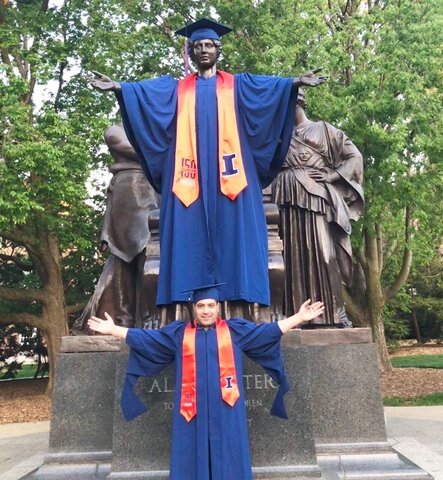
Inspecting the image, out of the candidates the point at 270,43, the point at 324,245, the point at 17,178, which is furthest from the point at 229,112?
the point at 270,43

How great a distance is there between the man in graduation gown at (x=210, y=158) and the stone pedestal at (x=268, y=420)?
700 mm

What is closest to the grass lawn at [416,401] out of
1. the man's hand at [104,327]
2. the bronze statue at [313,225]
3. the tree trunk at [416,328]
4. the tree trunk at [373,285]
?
the tree trunk at [373,285]

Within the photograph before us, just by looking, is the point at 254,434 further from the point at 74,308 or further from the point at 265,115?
the point at 74,308

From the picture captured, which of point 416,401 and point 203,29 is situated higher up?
point 203,29

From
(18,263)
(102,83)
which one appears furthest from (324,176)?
(18,263)

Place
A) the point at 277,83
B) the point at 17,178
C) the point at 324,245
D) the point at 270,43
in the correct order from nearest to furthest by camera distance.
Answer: the point at 277,83
the point at 324,245
the point at 17,178
the point at 270,43

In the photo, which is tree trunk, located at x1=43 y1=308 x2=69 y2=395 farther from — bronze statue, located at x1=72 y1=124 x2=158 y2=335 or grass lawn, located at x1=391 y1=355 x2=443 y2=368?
grass lawn, located at x1=391 y1=355 x2=443 y2=368

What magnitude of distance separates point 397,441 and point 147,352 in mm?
4485

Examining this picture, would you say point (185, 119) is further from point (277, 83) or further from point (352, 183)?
point (352, 183)

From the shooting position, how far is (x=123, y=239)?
19.9 feet

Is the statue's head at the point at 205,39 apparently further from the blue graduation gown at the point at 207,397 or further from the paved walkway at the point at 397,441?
the paved walkway at the point at 397,441

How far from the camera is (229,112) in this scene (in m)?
4.47

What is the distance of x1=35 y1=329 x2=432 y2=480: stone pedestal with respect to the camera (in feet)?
14.1

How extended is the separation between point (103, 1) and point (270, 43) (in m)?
5.02
